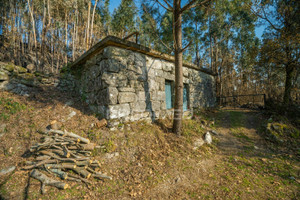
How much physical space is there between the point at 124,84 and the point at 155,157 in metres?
2.39

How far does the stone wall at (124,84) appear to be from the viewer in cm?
400

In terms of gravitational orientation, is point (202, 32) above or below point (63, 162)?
above

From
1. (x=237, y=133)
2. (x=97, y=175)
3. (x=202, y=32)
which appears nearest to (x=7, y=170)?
(x=97, y=175)

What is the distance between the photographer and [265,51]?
666cm

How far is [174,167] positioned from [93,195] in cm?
181

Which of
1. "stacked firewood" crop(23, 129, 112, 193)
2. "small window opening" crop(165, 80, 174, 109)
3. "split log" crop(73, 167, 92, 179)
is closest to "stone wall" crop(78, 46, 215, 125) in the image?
"small window opening" crop(165, 80, 174, 109)

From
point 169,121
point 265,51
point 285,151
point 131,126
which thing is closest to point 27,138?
point 131,126

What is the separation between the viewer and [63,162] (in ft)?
8.52

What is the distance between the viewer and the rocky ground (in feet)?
7.82

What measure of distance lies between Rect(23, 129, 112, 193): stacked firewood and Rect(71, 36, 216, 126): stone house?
3.72 ft

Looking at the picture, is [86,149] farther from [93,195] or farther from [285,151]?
[285,151]

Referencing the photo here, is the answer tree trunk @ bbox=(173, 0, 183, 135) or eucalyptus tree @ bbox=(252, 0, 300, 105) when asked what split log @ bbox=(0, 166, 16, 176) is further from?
eucalyptus tree @ bbox=(252, 0, 300, 105)

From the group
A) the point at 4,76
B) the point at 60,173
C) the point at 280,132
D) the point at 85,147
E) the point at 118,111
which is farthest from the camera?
the point at 280,132

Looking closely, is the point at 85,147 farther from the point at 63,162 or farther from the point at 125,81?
the point at 125,81
